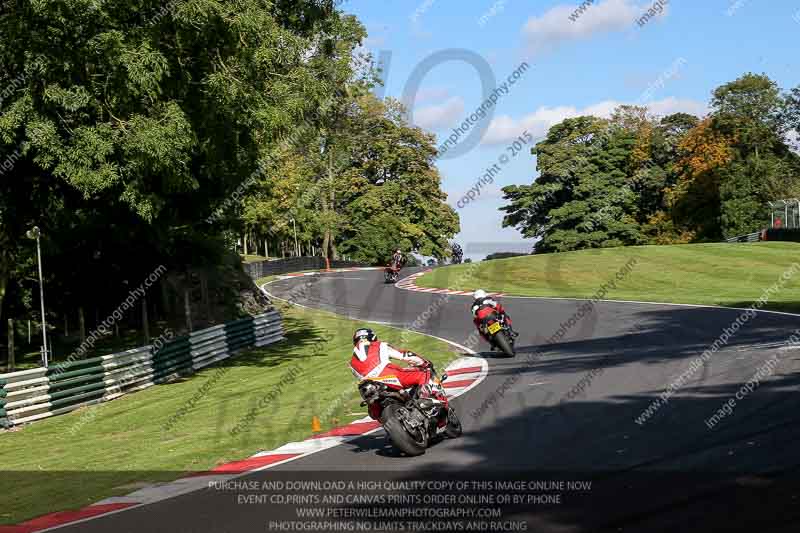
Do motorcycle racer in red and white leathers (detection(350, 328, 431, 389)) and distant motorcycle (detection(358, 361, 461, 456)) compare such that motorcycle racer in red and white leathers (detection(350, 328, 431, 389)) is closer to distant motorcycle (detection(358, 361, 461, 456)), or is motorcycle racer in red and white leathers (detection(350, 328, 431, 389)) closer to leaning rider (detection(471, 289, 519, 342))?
distant motorcycle (detection(358, 361, 461, 456))

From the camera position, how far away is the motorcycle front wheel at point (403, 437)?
10.5 metres

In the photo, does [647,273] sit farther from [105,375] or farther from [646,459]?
[646,459]

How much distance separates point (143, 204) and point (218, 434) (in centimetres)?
770

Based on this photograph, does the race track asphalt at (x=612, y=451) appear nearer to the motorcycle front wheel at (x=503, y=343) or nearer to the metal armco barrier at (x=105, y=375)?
the motorcycle front wheel at (x=503, y=343)

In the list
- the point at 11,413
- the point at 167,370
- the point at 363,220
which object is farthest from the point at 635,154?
the point at 11,413

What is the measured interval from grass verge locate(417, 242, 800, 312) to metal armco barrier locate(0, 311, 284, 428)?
55.0 feet

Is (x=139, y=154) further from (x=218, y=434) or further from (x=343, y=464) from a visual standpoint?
(x=343, y=464)

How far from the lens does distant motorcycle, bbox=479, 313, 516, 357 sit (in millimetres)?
20188

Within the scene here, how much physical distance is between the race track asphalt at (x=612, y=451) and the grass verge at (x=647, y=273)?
61.1 feet

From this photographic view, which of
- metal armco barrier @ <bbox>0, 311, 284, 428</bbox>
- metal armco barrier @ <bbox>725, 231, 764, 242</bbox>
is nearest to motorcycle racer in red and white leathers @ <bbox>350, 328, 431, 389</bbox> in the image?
metal armco barrier @ <bbox>0, 311, 284, 428</bbox>

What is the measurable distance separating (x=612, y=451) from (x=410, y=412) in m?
2.43

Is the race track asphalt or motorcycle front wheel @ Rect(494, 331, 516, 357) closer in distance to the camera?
the race track asphalt

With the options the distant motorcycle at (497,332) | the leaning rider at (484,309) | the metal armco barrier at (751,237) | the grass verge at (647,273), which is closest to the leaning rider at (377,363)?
the distant motorcycle at (497,332)

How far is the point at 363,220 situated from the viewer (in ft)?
282
